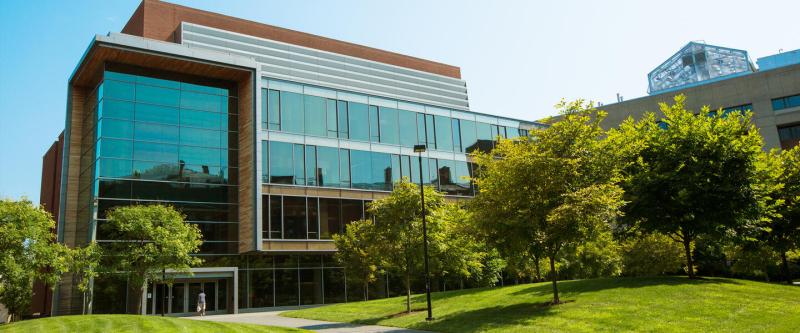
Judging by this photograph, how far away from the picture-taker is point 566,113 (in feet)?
76.2

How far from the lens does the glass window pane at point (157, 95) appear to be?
37.4 m

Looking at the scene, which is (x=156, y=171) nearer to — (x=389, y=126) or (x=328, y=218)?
(x=328, y=218)

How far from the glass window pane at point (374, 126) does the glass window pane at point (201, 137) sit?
10.8 meters

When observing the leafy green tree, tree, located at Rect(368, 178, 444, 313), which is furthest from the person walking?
the leafy green tree

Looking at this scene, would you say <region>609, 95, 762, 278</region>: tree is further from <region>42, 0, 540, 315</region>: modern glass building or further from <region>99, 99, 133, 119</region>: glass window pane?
<region>99, 99, 133, 119</region>: glass window pane

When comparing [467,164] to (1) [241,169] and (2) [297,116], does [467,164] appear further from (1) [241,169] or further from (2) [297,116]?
(1) [241,169]

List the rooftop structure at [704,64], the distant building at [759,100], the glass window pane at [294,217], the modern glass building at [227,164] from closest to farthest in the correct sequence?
1. the modern glass building at [227,164]
2. the glass window pane at [294,217]
3. the distant building at [759,100]
4. the rooftop structure at [704,64]

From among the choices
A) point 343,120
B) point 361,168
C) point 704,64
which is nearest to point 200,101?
point 343,120

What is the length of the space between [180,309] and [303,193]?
1057cm

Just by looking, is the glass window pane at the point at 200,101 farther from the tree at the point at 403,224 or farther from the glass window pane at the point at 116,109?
the tree at the point at 403,224

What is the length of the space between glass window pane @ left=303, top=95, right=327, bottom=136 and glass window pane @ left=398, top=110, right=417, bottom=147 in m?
6.80

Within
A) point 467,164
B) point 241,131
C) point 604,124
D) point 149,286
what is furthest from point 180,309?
point 604,124

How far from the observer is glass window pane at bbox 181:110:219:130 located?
3869cm

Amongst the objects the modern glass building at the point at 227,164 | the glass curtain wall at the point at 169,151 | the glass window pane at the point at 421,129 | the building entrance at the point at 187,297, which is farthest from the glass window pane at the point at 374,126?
the building entrance at the point at 187,297
